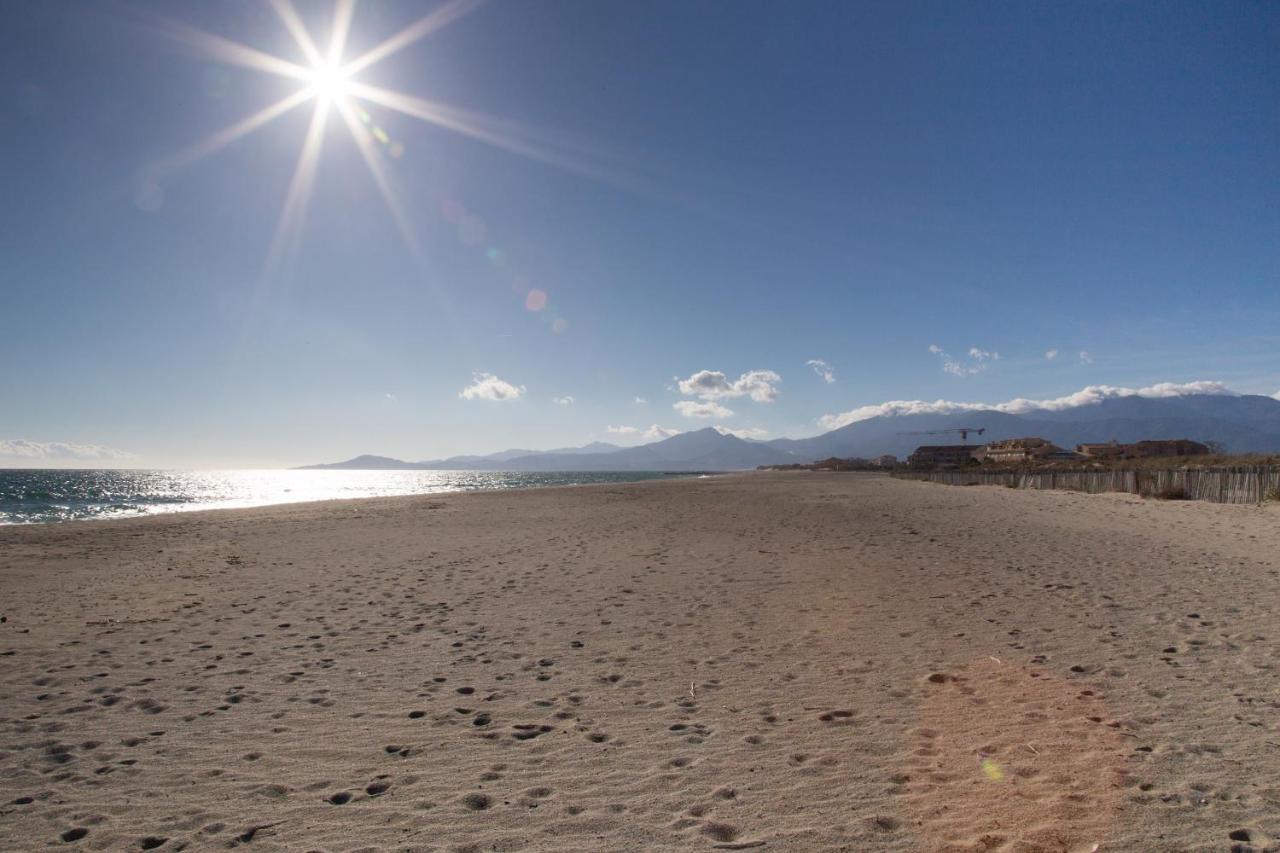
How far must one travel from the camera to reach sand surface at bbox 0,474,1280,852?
12.1 feet

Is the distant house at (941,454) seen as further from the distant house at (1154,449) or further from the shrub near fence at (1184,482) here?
the shrub near fence at (1184,482)

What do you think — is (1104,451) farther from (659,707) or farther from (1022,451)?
(659,707)

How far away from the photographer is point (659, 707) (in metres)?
5.54

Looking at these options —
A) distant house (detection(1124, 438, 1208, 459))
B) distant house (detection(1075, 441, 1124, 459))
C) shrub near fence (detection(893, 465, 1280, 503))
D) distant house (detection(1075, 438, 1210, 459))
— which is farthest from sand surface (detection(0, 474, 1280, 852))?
distant house (detection(1124, 438, 1208, 459))

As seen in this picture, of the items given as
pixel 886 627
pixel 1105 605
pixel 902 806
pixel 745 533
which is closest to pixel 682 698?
pixel 902 806

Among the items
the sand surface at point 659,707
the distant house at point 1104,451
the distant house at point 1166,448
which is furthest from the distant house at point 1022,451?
the sand surface at point 659,707

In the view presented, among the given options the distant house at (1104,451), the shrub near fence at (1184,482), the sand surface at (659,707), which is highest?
the distant house at (1104,451)

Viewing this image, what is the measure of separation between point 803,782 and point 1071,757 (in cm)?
199

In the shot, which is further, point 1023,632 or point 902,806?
point 1023,632

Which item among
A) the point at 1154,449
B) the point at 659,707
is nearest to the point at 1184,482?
the point at 659,707

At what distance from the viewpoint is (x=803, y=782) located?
13.4ft

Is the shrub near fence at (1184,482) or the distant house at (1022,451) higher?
the distant house at (1022,451)

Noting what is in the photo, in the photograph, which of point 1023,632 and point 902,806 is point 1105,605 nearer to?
point 1023,632

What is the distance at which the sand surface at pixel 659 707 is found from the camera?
3.68 metres
